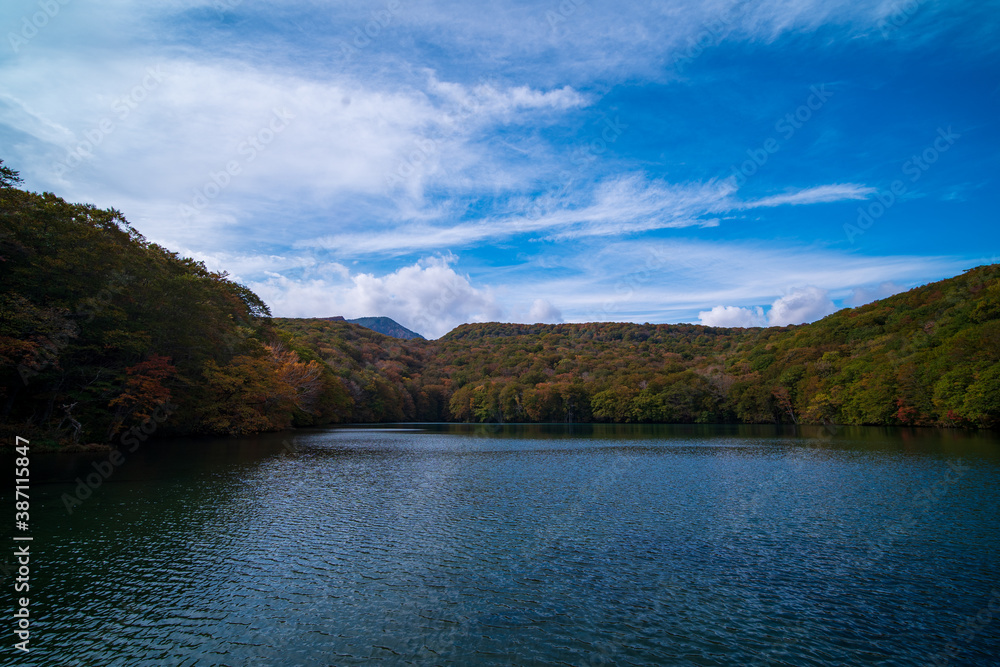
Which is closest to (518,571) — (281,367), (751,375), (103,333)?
(103,333)

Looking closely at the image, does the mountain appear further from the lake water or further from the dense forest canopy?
the lake water

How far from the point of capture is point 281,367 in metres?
65.1

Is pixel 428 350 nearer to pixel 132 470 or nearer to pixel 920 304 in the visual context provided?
pixel 920 304

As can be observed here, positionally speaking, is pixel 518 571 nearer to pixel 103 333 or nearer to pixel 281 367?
pixel 103 333

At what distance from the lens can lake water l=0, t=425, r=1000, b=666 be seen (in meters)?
8.85

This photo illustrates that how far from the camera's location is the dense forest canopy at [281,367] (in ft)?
97.0

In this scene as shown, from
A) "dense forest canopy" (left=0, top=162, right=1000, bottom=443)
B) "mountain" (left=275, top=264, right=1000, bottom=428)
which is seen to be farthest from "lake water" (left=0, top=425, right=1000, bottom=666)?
"mountain" (left=275, top=264, right=1000, bottom=428)

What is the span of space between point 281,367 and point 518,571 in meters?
59.9

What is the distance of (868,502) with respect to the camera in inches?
761

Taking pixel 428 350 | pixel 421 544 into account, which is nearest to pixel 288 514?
pixel 421 544

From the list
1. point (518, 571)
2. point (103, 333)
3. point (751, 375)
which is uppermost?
Result: point (751, 375)

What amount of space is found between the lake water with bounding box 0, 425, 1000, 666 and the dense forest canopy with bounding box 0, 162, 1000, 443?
11496 millimetres

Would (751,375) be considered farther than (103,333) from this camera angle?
Yes

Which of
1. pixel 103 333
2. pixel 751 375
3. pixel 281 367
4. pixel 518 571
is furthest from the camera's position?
pixel 751 375
